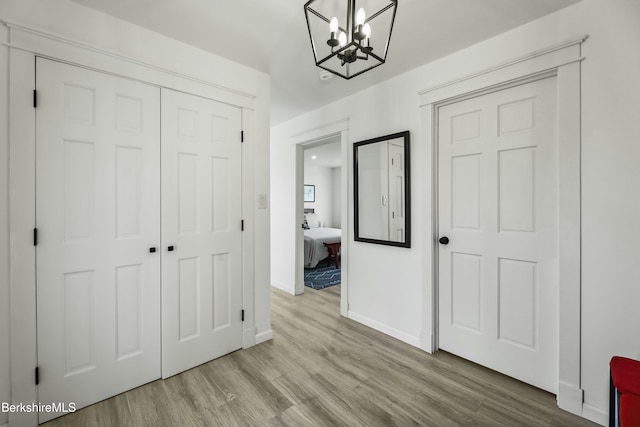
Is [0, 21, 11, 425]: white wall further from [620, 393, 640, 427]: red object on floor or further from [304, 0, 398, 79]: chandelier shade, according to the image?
[620, 393, 640, 427]: red object on floor

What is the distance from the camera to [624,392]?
1.29m

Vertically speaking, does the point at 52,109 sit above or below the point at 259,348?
above

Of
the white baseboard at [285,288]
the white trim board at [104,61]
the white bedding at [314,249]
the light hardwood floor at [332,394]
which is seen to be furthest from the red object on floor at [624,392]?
the white bedding at [314,249]

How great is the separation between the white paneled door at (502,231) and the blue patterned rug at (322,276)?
7.33 feet

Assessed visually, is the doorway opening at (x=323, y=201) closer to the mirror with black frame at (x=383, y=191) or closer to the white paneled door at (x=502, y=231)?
the mirror with black frame at (x=383, y=191)

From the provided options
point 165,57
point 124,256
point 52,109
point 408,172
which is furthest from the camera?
point 408,172

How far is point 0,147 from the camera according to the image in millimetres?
1511

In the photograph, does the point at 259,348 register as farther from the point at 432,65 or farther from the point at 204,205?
the point at 432,65

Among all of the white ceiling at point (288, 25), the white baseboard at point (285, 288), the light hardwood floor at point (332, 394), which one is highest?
the white ceiling at point (288, 25)

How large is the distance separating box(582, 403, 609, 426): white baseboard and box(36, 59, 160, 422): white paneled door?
9.19ft

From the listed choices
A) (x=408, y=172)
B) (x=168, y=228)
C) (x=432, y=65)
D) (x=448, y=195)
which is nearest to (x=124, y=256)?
(x=168, y=228)

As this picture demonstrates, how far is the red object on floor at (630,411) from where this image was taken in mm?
1117

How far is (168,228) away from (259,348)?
1315 mm
